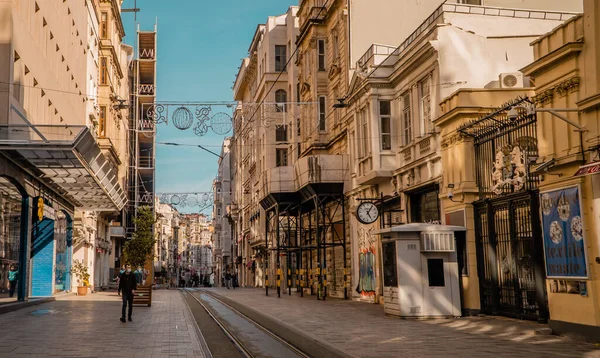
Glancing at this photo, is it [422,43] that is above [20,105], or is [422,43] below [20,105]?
above

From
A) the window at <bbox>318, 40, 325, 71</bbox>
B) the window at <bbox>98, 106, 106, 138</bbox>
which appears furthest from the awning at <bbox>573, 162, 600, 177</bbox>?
the window at <bbox>98, 106, 106, 138</bbox>

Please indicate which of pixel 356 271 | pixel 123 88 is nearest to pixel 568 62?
pixel 356 271

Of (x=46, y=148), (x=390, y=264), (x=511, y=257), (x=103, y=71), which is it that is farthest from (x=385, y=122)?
(x=103, y=71)

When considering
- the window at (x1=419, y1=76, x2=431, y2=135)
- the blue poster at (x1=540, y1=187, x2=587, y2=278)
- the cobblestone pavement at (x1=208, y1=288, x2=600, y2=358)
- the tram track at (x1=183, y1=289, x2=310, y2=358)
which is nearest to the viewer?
the cobblestone pavement at (x1=208, y1=288, x2=600, y2=358)

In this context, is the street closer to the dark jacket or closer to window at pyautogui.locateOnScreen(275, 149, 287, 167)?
the dark jacket

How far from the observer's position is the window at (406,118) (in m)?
29.2

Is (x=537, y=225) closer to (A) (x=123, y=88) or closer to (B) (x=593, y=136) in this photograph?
(B) (x=593, y=136)

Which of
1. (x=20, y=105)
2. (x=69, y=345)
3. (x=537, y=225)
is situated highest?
(x=20, y=105)

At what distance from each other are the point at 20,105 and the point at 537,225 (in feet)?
59.0

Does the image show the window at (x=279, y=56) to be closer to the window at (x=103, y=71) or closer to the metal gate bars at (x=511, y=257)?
the window at (x=103, y=71)

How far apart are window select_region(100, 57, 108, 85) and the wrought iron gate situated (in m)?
40.7

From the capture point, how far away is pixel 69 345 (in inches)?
592

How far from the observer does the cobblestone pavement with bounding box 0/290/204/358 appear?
13.9 m

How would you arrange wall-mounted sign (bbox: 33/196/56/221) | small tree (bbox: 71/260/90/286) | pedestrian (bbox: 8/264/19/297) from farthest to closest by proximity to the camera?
small tree (bbox: 71/260/90/286) → wall-mounted sign (bbox: 33/196/56/221) → pedestrian (bbox: 8/264/19/297)
